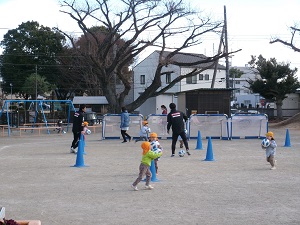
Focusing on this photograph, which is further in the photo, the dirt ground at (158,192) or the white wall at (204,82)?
the white wall at (204,82)

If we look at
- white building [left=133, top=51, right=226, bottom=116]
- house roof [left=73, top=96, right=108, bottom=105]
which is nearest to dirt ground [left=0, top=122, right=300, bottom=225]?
house roof [left=73, top=96, right=108, bottom=105]

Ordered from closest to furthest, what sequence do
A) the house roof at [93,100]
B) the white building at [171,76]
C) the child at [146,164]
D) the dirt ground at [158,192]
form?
the dirt ground at [158,192] → the child at [146,164] → the house roof at [93,100] → the white building at [171,76]

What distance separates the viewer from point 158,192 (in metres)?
9.42

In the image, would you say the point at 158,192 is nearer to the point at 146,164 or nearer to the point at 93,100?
the point at 146,164

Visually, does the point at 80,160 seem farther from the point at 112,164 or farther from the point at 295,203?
the point at 295,203

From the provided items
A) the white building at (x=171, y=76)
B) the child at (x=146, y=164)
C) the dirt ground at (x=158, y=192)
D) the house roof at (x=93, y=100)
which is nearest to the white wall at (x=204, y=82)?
the white building at (x=171, y=76)

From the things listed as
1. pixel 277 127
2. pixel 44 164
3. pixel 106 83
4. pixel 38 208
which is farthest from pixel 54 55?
pixel 38 208

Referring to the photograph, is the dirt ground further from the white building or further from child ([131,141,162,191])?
the white building

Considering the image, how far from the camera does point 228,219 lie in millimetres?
7160

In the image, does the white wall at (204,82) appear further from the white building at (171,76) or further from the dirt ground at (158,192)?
the dirt ground at (158,192)

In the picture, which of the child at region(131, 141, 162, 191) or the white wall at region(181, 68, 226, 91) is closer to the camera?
the child at region(131, 141, 162, 191)

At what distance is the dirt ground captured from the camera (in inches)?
292

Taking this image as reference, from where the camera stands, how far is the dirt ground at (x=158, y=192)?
7.41 meters

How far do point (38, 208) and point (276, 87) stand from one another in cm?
4567
